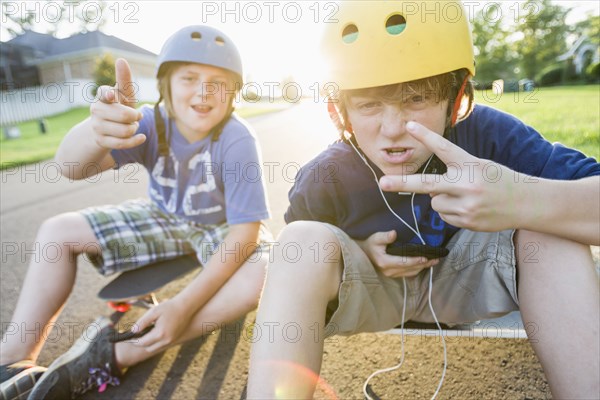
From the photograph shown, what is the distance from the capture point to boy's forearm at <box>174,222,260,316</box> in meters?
1.85

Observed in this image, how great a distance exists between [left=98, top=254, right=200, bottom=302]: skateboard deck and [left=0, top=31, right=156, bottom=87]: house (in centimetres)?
2769

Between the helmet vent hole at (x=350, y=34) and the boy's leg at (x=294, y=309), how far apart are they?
2.04ft

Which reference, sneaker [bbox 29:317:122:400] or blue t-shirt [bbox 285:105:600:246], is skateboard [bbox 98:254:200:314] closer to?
sneaker [bbox 29:317:122:400]

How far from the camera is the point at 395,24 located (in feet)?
4.54

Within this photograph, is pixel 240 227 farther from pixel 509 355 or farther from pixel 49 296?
pixel 509 355

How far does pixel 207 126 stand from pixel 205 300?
87cm

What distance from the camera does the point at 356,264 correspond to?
1.31 m

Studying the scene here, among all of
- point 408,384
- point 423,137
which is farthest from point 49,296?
point 423,137

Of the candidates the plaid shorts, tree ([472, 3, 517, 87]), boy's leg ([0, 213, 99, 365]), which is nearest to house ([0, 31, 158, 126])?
the plaid shorts

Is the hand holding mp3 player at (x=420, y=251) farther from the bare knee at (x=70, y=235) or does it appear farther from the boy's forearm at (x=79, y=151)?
the bare knee at (x=70, y=235)

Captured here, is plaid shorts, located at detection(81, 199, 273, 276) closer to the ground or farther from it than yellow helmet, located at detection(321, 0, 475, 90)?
closer to the ground

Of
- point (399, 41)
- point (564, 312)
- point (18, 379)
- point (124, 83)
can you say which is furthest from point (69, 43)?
point (564, 312)

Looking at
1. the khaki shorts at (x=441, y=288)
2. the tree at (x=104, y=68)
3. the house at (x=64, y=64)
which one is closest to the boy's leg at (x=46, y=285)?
the khaki shorts at (x=441, y=288)

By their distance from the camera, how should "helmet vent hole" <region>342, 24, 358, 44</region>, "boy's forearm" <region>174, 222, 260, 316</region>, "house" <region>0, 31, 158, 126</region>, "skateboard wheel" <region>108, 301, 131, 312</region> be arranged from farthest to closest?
1. "house" <region>0, 31, 158, 126</region>
2. "skateboard wheel" <region>108, 301, 131, 312</region>
3. "boy's forearm" <region>174, 222, 260, 316</region>
4. "helmet vent hole" <region>342, 24, 358, 44</region>
